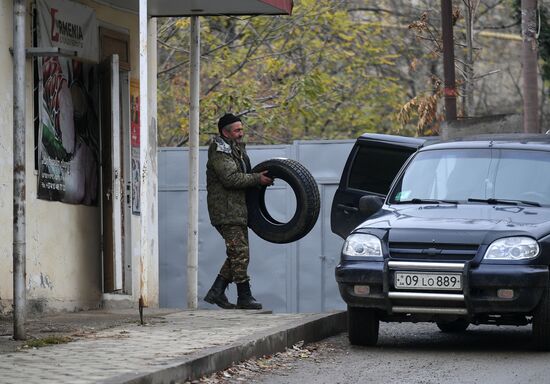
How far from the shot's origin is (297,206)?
1366 cm

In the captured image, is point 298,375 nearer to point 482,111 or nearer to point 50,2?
point 50,2

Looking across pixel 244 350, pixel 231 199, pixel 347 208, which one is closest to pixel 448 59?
pixel 231 199

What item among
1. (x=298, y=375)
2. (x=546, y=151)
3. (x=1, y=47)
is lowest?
(x=298, y=375)

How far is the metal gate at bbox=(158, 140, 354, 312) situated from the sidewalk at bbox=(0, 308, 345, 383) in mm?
5655

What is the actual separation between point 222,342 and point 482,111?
28.6m

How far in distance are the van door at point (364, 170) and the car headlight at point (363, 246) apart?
194 centimetres

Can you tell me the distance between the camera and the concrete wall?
39.8ft

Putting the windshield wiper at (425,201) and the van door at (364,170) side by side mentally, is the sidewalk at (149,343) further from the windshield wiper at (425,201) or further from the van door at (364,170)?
the windshield wiper at (425,201)

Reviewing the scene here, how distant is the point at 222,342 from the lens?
9.91 meters

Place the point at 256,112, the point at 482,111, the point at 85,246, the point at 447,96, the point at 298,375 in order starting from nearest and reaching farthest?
the point at 298,375 < the point at 85,246 < the point at 447,96 < the point at 256,112 < the point at 482,111

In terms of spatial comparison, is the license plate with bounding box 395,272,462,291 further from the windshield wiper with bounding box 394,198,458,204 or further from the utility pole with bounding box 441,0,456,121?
the utility pole with bounding box 441,0,456,121

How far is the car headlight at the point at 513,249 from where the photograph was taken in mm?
10266

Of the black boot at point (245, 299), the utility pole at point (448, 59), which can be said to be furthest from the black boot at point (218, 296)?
the utility pole at point (448, 59)

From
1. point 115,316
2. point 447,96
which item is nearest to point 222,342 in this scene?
point 115,316
